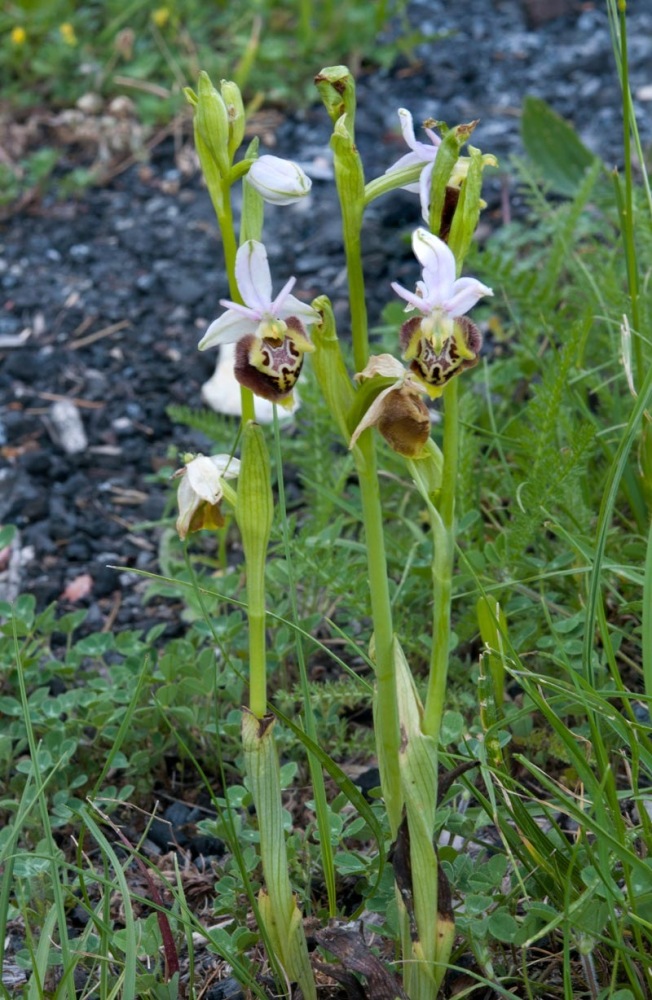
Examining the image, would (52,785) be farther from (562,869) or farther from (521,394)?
(521,394)

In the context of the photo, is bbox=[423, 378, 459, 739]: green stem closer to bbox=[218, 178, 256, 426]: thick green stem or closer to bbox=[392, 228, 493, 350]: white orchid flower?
bbox=[392, 228, 493, 350]: white orchid flower

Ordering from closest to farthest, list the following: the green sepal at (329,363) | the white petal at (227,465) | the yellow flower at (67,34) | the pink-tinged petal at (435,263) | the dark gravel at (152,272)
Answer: the pink-tinged petal at (435,263) < the green sepal at (329,363) < the white petal at (227,465) < the dark gravel at (152,272) < the yellow flower at (67,34)

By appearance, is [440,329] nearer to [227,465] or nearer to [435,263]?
[435,263]

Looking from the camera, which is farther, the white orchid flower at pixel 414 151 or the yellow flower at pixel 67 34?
the yellow flower at pixel 67 34

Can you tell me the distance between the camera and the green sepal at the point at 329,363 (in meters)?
1.27

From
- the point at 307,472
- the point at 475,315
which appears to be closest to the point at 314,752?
the point at 307,472

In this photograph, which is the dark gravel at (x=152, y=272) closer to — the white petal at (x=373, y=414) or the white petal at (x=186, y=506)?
the white petal at (x=186, y=506)

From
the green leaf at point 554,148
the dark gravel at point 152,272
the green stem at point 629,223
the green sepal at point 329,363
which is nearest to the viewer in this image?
the green sepal at point 329,363

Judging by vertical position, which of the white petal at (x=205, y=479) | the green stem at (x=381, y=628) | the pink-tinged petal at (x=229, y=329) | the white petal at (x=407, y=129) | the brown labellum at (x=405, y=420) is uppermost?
the white petal at (x=407, y=129)

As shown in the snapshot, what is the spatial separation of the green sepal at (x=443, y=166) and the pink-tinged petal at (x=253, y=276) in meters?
0.19

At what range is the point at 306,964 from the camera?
1.37 metres

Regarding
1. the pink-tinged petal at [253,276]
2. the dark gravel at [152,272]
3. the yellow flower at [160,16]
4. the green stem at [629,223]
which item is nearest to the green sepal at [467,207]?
the pink-tinged petal at [253,276]

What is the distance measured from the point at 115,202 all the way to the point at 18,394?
94 centimetres

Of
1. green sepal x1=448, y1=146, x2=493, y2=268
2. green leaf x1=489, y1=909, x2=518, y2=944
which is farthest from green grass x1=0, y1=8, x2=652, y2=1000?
green sepal x1=448, y1=146, x2=493, y2=268
